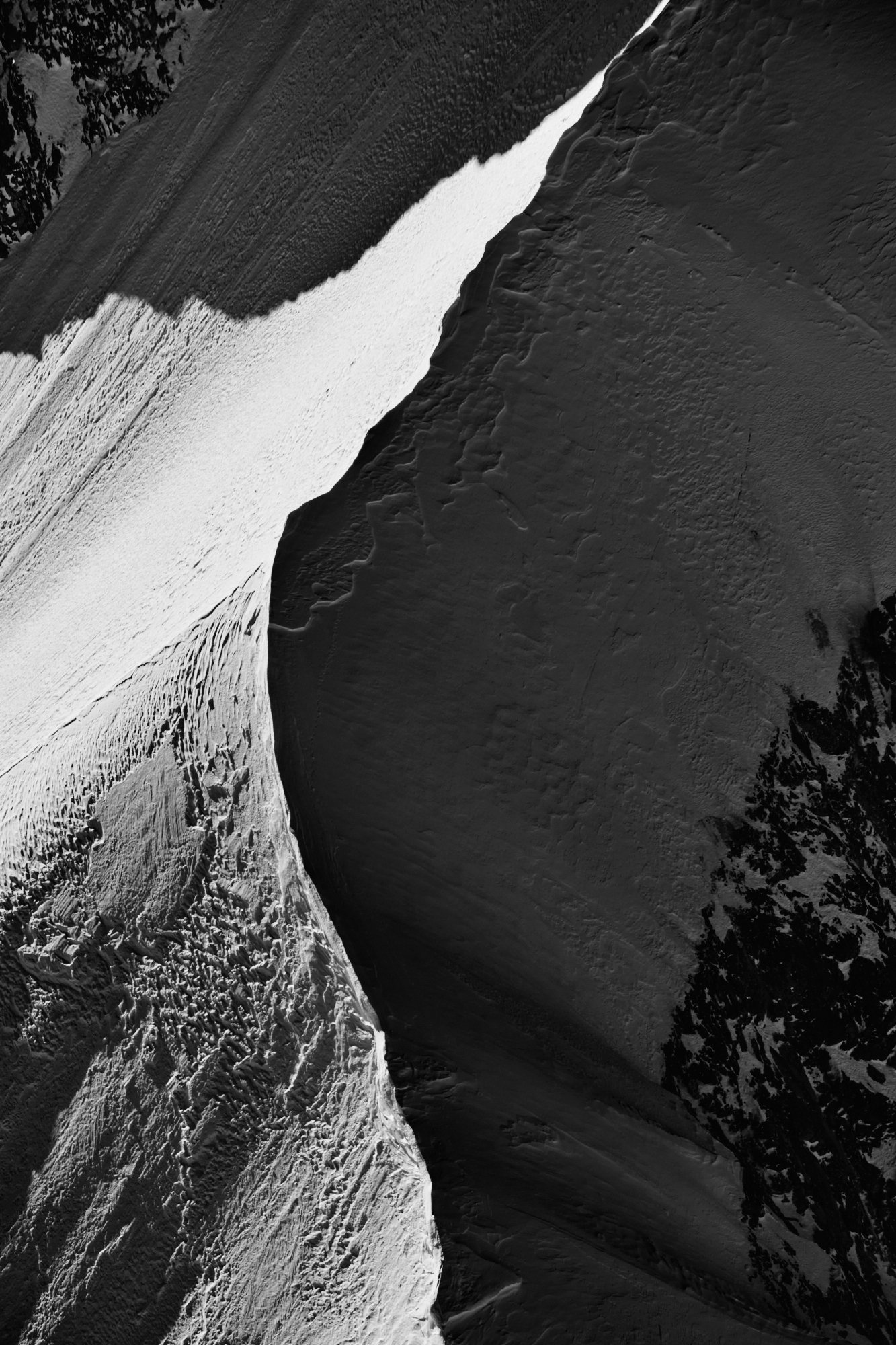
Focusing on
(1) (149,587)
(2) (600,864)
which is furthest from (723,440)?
(1) (149,587)

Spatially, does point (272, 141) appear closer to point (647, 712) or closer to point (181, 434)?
point (181, 434)

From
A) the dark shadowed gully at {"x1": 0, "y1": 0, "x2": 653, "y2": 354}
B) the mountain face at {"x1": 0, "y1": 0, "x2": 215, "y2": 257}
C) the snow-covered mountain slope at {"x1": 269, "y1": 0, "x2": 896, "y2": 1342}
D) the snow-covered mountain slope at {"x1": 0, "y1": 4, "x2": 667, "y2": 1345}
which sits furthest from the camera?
the mountain face at {"x1": 0, "y1": 0, "x2": 215, "y2": 257}

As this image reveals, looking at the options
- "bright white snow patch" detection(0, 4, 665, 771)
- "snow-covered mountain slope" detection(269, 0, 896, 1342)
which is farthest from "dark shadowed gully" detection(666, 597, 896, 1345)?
"bright white snow patch" detection(0, 4, 665, 771)

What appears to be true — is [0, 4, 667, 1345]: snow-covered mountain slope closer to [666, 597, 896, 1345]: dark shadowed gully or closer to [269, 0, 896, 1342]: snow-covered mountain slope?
[269, 0, 896, 1342]: snow-covered mountain slope

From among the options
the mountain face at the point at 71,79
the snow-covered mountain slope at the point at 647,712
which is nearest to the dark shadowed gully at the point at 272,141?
the mountain face at the point at 71,79

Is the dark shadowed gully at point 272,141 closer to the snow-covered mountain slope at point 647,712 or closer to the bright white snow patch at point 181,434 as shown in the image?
A: the bright white snow patch at point 181,434
